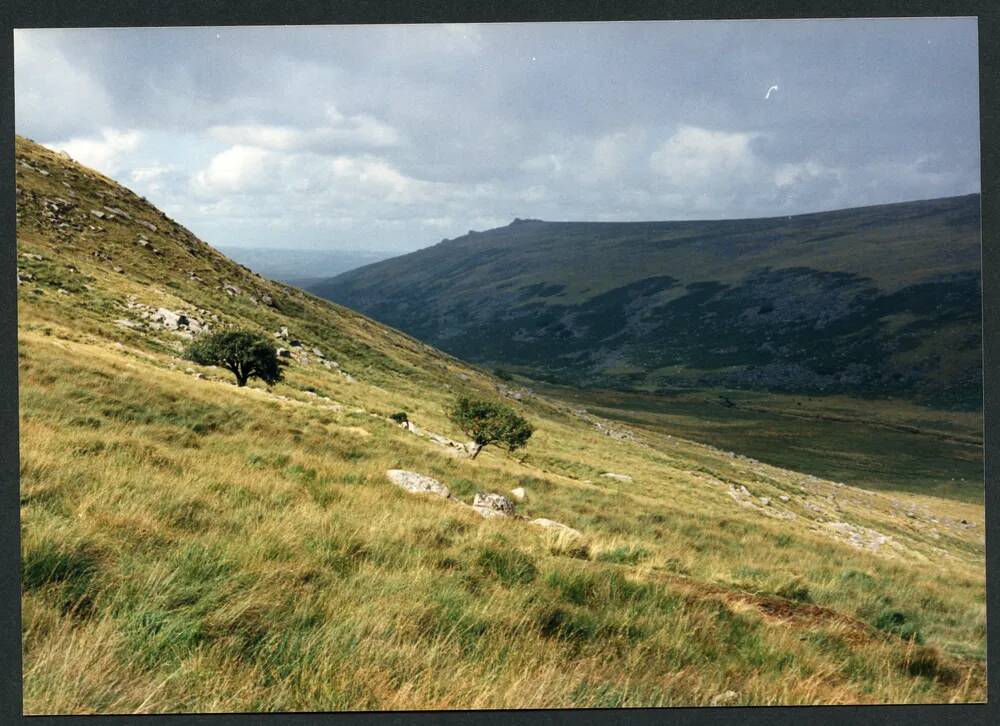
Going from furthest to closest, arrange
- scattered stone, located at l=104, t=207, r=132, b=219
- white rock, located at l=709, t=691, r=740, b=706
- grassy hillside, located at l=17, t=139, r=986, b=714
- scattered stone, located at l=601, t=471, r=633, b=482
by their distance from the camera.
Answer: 1. scattered stone, located at l=104, t=207, r=132, b=219
2. scattered stone, located at l=601, t=471, r=633, b=482
3. white rock, located at l=709, t=691, r=740, b=706
4. grassy hillside, located at l=17, t=139, r=986, b=714

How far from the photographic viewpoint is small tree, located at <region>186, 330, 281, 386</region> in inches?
1057

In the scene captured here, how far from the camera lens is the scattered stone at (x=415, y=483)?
371 inches

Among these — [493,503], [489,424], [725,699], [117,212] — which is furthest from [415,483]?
[117,212]

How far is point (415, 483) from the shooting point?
32.4 feet

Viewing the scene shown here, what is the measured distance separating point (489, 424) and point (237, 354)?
1356 cm

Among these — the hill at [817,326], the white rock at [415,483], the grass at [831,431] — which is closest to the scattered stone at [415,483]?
the white rock at [415,483]

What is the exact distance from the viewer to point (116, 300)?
3466cm

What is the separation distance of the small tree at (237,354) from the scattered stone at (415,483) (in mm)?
19778

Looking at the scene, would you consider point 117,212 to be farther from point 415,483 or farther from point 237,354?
point 415,483

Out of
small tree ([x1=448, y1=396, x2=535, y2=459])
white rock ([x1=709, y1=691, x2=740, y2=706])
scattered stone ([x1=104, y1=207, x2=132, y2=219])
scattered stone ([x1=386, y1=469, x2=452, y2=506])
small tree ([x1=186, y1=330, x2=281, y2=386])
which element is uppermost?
scattered stone ([x1=104, y1=207, x2=132, y2=219])

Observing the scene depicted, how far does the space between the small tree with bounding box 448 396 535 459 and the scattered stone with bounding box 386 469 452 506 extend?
15.2 m

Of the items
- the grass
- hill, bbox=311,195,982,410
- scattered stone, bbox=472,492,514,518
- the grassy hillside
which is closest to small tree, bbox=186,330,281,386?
the grassy hillside

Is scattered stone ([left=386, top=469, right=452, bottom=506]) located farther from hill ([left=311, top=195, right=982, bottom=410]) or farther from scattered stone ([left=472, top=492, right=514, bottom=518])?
hill ([left=311, top=195, right=982, bottom=410])

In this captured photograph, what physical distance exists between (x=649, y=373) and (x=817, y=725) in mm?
144356
